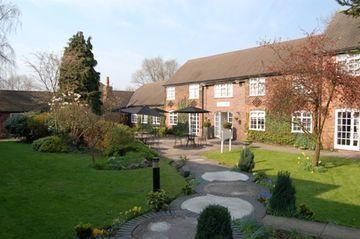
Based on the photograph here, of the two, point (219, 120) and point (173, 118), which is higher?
point (173, 118)

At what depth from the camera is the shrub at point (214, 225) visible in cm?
457

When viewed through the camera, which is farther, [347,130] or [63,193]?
[347,130]

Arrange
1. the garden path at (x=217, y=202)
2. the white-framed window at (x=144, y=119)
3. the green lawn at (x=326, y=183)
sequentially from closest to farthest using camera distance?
the garden path at (x=217, y=202) → the green lawn at (x=326, y=183) → the white-framed window at (x=144, y=119)

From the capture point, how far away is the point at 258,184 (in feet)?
34.6

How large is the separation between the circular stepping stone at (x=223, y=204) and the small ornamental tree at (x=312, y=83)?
6716mm

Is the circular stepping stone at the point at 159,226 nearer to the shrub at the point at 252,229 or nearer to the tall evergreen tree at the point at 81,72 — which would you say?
the shrub at the point at 252,229

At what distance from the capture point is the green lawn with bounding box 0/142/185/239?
6.74 m

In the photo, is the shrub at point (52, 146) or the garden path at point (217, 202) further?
the shrub at point (52, 146)

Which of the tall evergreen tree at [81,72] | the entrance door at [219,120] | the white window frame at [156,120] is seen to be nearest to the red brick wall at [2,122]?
the tall evergreen tree at [81,72]

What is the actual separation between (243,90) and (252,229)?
20.6 meters

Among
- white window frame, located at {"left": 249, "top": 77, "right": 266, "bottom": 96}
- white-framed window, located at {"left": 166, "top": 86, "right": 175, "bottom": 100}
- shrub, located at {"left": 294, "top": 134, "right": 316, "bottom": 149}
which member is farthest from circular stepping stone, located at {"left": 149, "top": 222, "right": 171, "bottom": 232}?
white-framed window, located at {"left": 166, "top": 86, "right": 175, "bottom": 100}

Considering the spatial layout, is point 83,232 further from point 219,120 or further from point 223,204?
point 219,120

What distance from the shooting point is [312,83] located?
13.3 meters

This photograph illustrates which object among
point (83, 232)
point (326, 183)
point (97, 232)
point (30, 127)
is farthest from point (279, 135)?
point (83, 232)
